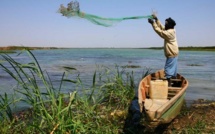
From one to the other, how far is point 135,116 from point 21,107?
4249mm

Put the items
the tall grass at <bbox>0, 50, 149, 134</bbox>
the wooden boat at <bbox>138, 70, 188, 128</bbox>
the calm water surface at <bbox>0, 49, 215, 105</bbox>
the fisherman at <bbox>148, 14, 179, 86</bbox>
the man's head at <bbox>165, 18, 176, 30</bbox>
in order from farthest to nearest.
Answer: the calm water surface at <bbox>0, 49, 215, 105</bbox>
the man's head at <bbox>165, 18, 176, 30</bbox>
the fisherman at <bbox>148, 14, 179, 86</bbox>
the wooden boat at <bbox>138, 70, 188, 128</bbox>
the tall grass at <bbox>0, 50, 149, 134</bbox>

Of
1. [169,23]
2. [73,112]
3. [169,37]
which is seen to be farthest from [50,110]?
[169,23]

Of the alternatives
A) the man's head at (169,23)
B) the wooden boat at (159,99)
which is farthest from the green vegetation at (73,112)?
the man's head at (169,23)

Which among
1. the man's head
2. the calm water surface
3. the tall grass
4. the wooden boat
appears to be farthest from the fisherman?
the calm water surface

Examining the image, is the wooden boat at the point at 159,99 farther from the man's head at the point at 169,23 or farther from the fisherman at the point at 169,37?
the man's head at the point at 169,23

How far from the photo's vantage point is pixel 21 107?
31.0 ft

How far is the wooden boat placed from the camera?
4941mm

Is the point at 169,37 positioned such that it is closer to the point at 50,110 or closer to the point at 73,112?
the point at 73,112

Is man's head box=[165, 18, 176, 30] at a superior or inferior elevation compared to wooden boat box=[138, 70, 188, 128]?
superior

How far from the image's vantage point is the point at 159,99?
736cm

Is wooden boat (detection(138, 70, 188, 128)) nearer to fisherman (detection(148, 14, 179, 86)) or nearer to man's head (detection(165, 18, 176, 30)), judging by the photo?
fisherman (detection(148, 14, 179, 86))

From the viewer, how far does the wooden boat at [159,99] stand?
4.94 meters

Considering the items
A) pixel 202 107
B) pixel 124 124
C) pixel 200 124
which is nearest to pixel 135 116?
pixel 124 124

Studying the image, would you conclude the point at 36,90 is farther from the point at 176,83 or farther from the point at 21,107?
the point at 176,83
